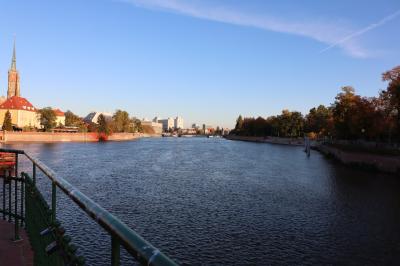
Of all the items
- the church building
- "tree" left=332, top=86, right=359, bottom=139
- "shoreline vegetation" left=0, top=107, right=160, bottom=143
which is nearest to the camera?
"tree" left=332, top=86, right=359, bottom=139

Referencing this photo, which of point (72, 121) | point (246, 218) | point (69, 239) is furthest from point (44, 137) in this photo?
point (69, 239)

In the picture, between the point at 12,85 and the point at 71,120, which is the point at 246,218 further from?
the point at 12,85

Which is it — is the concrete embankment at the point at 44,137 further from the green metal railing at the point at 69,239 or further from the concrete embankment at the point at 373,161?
the green metal railing at the point at 69,239

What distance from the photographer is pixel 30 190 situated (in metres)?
6.42

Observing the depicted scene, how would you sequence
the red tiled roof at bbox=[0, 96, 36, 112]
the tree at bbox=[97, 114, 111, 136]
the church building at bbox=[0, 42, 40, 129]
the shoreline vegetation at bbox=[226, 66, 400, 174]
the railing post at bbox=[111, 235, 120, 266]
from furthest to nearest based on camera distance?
the tree at bbox=[97, 114, 111, 136] → the red tiled roof at bbox=[0, 96, 36, 112] → the church building at bbox=[0, 42, 40, 129] → the shoreline vegetation at bbox=[226, 66, 400, 174] → the railing post at bbox=[111, 235, 120, 266]

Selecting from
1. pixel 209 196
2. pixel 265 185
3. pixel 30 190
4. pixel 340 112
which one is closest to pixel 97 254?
pixel 30 190

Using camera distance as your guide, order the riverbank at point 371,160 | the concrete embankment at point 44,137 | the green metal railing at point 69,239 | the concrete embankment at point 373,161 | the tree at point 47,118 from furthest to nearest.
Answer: the tree at point 47,118, the concrete embankment at point 44,137, the riverbank at point 371,160, the concrete embankment at point 373,161, the green metal railing at point 69,239

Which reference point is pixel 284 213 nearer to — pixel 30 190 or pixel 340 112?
pixel 30 190

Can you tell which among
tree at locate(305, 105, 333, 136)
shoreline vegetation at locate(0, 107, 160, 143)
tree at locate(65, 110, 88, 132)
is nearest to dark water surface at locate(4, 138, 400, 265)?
shoreline vegetation at locate(0, 107, 160, 143)

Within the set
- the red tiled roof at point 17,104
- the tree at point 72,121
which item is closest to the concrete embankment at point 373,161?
the tree at point 72,121

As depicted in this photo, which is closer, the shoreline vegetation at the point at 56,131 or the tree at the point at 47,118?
the shoreline vegetation at the point at 56,131

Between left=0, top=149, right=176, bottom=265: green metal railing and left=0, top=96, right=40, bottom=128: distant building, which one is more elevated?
left=0, top=96, right=40, bottom=128: distant building

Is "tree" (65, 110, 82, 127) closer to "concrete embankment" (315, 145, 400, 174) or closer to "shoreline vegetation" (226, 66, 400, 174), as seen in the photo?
"shoreline vegetation" (226, 66, 400, 174)

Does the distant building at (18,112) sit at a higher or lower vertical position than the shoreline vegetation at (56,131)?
higher
